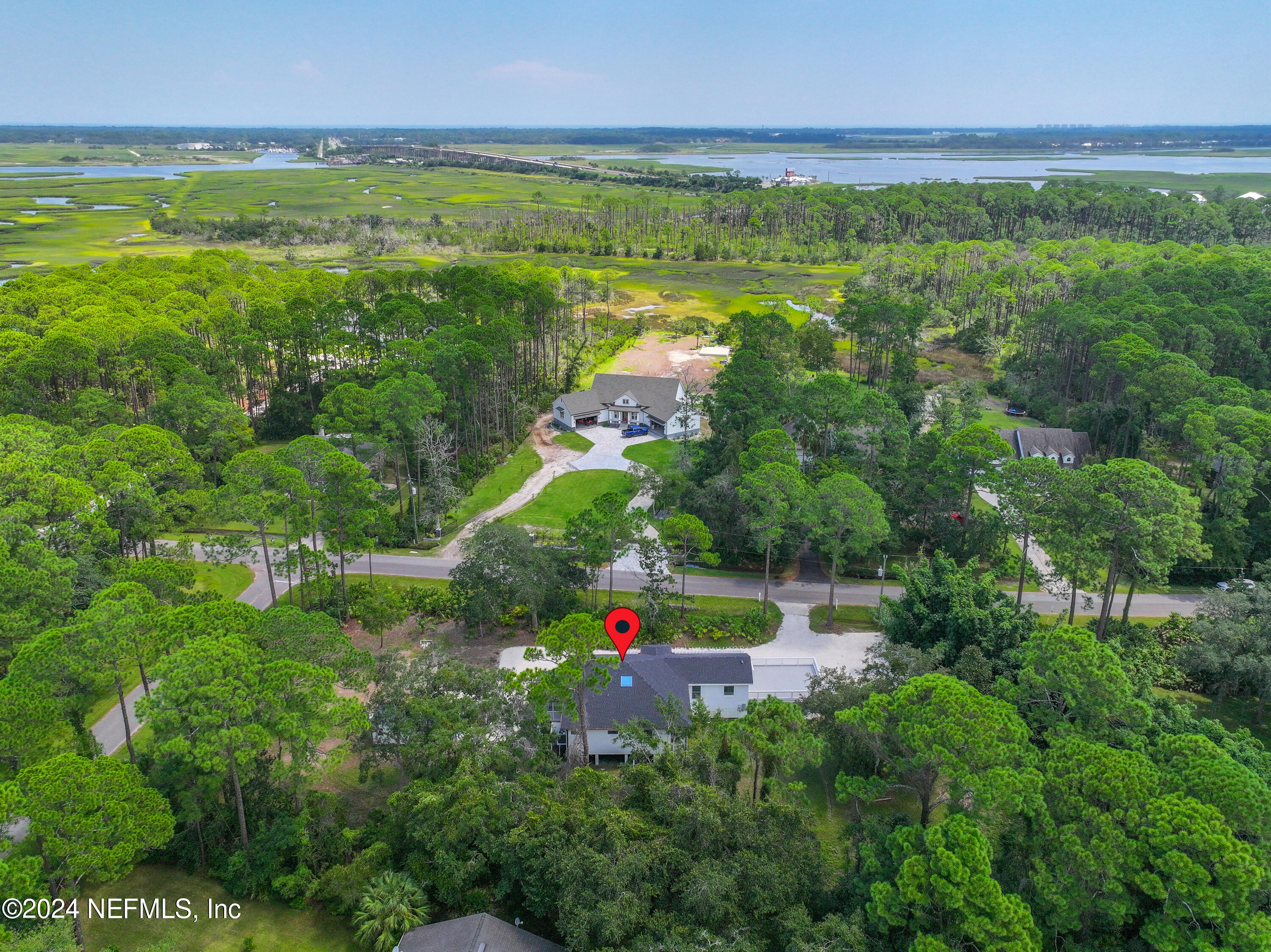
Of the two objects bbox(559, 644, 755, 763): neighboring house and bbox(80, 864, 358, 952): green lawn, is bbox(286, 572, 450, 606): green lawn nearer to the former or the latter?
bbox(559, 644, 755, 763): neighboring house

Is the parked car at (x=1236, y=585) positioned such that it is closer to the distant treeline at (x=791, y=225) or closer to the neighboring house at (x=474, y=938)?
the neighboring house at (x=474, y=938)

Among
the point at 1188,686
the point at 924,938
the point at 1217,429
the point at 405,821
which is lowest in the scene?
the point at 1188,686

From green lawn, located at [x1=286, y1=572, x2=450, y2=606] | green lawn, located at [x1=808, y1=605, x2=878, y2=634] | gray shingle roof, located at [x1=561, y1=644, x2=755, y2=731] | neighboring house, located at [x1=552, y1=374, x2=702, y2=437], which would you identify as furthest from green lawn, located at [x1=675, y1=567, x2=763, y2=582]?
neighboring house, located at [x1=552, y1=374, x2=702, y2=437]

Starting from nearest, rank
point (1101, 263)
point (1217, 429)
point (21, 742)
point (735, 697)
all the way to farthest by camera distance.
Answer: point (21, 742) → point (735, 697) → point (1217, 429) → point (1101, 263)

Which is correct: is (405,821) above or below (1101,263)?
below

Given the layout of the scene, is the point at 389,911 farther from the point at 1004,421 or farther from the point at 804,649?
the point at 1004,421

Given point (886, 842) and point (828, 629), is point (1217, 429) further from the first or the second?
point (886, 842)

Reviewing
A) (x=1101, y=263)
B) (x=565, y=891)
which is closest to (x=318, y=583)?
(x=565, y=891)
